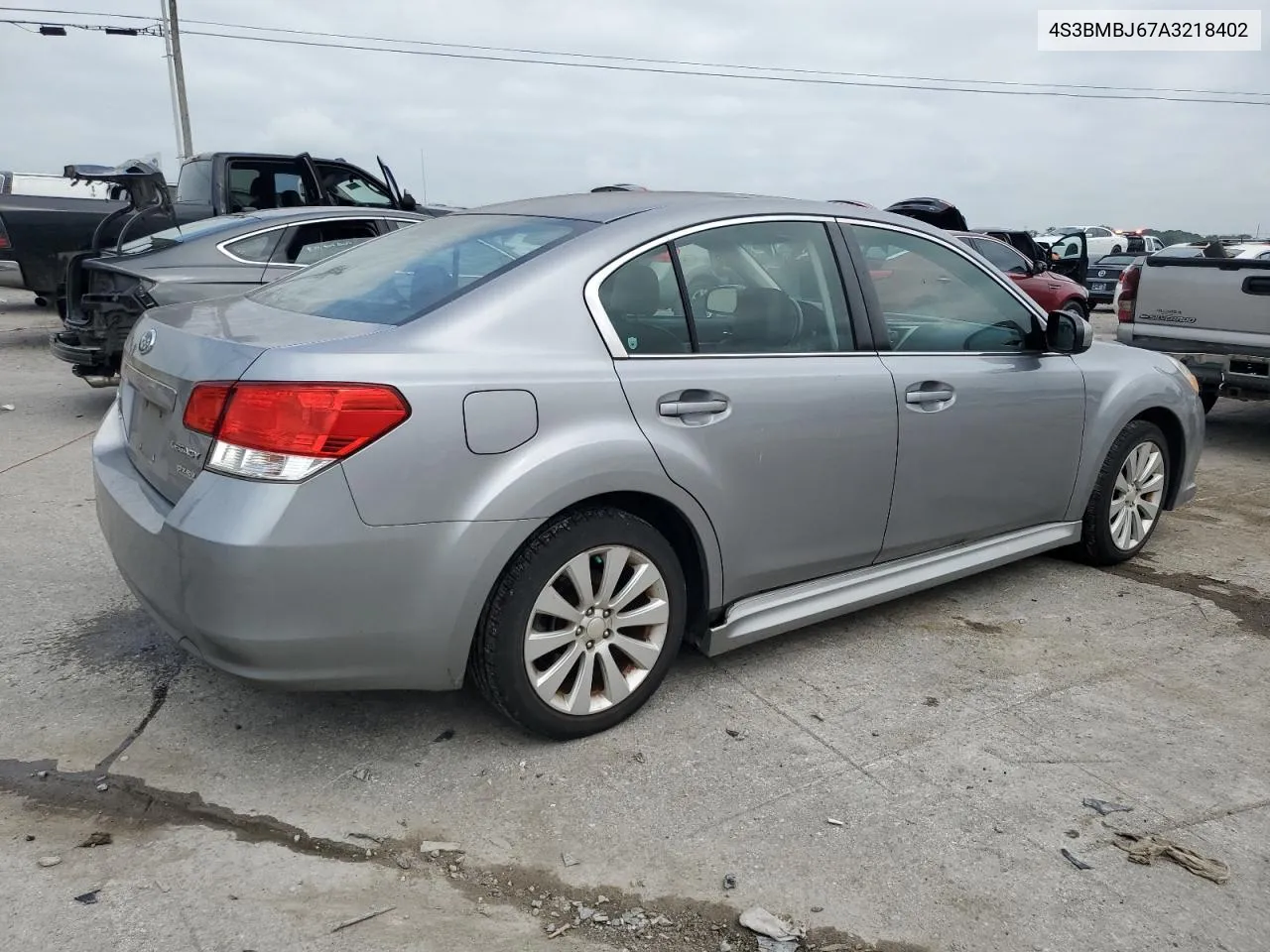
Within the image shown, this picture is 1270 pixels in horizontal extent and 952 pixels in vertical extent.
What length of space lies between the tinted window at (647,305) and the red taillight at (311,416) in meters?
0.76

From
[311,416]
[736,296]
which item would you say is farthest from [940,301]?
[311,416]

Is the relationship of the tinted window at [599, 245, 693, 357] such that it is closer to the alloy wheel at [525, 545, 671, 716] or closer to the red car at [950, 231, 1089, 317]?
the alloy wheel at [525, 545, 671, 716]

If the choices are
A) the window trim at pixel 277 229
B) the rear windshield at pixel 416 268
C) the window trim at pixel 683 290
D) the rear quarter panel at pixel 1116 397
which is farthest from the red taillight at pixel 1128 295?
the rear windshield at pixel 416 268

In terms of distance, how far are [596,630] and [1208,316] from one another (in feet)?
20.3

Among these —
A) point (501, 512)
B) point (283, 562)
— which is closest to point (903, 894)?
point (501, 512)

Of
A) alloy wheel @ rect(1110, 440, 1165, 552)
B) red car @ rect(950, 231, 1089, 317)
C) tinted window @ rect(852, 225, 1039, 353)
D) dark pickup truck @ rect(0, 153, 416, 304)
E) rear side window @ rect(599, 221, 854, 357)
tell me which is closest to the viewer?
rear side window @ rect(599, 221, 854, 357)

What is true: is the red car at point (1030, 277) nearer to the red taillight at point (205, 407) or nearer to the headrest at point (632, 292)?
the headrest at point (632, 292)

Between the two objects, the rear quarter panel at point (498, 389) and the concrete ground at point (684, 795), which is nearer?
the concrete ground at point (684, 795)

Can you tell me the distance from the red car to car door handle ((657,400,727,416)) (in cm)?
1092

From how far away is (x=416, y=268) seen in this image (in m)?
3.27

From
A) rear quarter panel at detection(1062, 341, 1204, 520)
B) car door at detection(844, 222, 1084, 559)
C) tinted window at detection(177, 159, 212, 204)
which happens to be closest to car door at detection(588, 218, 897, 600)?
car door at detection(844, 222, 1084, 559)

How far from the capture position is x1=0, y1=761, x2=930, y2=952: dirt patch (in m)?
2.32

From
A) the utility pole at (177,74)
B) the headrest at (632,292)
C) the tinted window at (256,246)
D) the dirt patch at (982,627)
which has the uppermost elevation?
the utility pole at (177,74)

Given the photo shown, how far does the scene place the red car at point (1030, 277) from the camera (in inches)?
521
